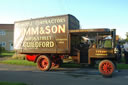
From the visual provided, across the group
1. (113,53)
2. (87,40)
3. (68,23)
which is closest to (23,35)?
(68,23)

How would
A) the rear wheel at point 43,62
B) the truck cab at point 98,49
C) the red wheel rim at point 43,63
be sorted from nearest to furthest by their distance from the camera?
the truck cab at point 98,49, the rear wheel at point 43,62, the red wheel rim at point 43,63

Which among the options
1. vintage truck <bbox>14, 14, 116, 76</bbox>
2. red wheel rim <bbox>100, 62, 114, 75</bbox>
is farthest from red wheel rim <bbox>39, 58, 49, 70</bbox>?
red wheel rim <bbox>100, 62, 114, 75</bbox>

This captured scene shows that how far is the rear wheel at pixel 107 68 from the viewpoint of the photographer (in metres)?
7.75

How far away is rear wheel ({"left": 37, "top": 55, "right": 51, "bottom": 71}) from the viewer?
9.63 meters

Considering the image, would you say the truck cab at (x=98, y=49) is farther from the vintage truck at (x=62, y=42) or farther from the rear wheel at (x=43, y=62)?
the rear wheel at (x=43, y=62)

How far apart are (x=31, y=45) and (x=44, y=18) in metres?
2.11

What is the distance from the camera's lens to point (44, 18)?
997 centimetres

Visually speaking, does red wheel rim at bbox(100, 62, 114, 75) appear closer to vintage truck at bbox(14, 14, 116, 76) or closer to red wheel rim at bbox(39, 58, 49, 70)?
vintage truck at bbox(14, 14, 116, 76)

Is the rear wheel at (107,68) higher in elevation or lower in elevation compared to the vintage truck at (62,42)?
lower

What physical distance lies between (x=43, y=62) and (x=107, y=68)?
Answer: 4246mm

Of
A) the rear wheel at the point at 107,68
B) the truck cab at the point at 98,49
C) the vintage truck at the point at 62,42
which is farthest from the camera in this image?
the vintage truck at the point at 62,42

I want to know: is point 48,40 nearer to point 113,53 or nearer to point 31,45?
point 31,45

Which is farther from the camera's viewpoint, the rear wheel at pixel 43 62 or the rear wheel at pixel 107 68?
the rear wheel at pixel 43 62

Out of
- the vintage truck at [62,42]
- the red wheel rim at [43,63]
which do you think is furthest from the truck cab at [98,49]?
the red wheel rim at [43,63]
